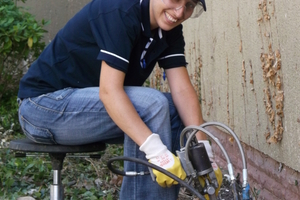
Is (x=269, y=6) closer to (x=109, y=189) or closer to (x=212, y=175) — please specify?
(x=212, y=175)

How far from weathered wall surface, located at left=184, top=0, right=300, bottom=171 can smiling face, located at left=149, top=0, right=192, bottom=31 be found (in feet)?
2.43

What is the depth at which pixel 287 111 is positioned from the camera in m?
2.79

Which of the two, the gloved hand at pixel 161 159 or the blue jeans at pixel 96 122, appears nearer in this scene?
the gloved hand at pixel 161 159

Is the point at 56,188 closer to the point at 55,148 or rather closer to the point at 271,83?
the point at 55,148

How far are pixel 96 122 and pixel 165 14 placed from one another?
0.58 m

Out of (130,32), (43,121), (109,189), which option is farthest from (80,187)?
(130,32)

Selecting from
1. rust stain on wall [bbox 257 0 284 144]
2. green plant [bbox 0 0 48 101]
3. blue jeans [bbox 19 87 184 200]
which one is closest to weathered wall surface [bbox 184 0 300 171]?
rust stain on wall [bbox 257 0 284 144]

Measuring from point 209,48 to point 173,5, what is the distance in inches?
90.8

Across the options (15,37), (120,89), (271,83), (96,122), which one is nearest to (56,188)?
(96,122)

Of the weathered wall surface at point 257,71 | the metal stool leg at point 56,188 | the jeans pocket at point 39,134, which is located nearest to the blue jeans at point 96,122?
the jeans pocket at point 39,134

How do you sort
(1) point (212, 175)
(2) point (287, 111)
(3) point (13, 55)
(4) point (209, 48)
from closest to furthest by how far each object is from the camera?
(1) point (212, 175) → (2) point (287, 111) → (4) point (209, 48) → (3) point (13, 55)

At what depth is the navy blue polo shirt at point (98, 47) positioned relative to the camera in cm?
219

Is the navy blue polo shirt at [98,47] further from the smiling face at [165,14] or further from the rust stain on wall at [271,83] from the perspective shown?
the rust stain on wall at [271,83]

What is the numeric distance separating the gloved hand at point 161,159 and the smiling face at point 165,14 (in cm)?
54
